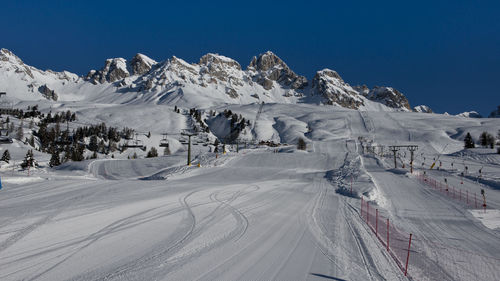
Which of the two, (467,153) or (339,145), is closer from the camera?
(467,153)

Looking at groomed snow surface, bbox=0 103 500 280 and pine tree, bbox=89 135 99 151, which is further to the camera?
pine tree, bbox=89 135 99 151

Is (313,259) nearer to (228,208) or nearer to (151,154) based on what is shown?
(228,208)

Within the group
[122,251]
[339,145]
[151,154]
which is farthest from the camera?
[339,145]

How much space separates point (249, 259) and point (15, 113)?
199m

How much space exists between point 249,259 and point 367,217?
9.36m

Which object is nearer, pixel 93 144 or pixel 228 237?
pixel 228 237

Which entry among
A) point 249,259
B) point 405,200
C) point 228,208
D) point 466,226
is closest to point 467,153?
point 405,200

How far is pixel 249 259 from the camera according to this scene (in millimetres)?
8047

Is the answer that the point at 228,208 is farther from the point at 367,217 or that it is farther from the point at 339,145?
the point at 339,145

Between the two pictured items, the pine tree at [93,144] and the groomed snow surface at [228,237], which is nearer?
the groomed snow surface at [228,237]

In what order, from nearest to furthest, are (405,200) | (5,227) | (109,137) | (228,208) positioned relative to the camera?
(5,227), (228,208), (405,200), (109,137)

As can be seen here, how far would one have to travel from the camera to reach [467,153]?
6875 cm

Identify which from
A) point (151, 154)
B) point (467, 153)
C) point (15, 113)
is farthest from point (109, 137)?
point (467, 153)

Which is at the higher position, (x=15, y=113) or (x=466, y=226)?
(x=15, y=113)
